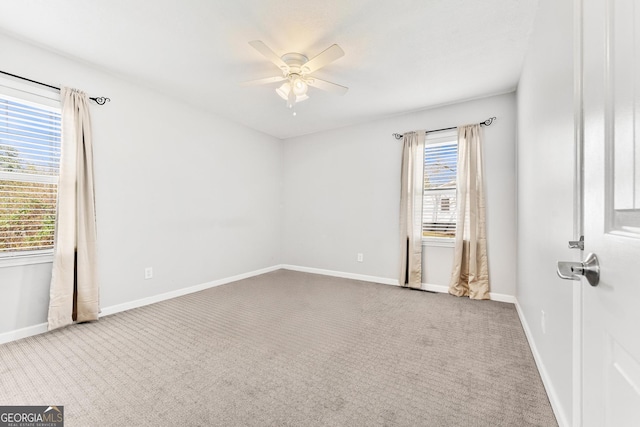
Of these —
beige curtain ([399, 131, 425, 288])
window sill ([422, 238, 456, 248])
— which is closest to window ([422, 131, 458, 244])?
window sill ([422, 238, 456, 248])

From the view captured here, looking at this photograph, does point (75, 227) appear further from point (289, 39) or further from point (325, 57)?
point (325, 57)

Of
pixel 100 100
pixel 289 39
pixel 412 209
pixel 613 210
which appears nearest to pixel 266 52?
pixel 289 39

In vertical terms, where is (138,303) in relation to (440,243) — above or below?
below

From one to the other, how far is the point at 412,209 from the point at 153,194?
339 centimetres

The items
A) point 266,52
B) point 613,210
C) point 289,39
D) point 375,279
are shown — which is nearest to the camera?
point 613,210

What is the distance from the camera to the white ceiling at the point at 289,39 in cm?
201

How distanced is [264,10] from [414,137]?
2.67 meters

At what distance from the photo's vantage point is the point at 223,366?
6.46 ft

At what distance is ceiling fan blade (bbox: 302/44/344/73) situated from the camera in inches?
84.4

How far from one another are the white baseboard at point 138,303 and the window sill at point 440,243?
108 inches

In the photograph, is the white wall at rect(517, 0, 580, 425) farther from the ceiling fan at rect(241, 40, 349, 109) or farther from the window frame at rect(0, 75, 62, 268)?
the window frame at rect(0, 75, 62, 268)

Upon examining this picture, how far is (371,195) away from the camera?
4449 millimetres

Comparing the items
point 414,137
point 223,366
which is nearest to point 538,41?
point 414,137

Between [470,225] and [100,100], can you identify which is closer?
[100,100]
